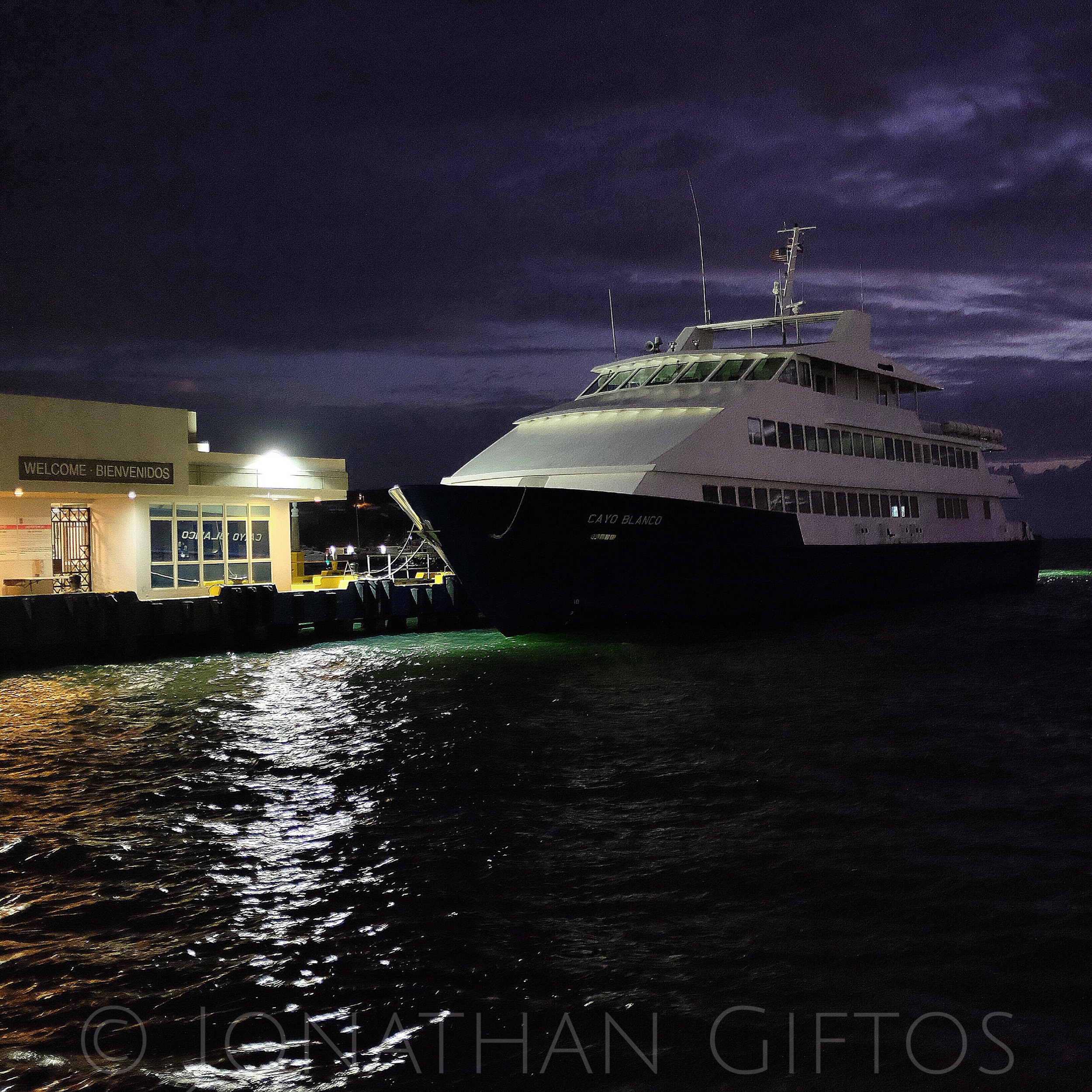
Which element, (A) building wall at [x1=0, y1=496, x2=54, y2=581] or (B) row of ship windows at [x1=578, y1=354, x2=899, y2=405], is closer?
(A) building wall at [x1=0, y1=496, x2=54, y2=581]

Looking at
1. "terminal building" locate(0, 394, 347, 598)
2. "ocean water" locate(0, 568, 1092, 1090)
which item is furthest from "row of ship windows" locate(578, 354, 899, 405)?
"ocean water" locate(0, 568, 1092, 1090)

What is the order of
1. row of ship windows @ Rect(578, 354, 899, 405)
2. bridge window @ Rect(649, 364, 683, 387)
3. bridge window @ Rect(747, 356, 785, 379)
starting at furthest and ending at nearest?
bridge window @ Rect(649, 364, 683, 387) < row of ship windows @ Rect(578, 354, 899, 405) < bridge window @ Rect(747, 356, 785, 379)

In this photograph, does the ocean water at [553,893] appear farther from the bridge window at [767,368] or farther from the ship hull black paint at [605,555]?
the bridge window at [767,368]

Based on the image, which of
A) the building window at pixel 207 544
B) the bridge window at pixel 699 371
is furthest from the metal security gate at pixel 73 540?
the bridge window at pixel 699 371

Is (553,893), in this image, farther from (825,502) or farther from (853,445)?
(853,445)

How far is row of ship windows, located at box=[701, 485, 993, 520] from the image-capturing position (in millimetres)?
24234

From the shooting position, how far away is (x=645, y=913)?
6949 mm

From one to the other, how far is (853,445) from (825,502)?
2937 mm

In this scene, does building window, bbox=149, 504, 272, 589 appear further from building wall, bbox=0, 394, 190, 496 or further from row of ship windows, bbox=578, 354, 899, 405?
row of ship windows, bbox=578, 354, 899, 405

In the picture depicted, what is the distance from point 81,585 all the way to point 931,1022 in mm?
26032

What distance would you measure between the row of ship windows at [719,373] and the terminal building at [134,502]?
10528mm

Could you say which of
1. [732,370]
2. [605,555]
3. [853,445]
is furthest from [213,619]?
[853,445]

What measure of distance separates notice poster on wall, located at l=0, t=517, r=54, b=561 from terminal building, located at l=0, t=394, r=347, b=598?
0.09 ft

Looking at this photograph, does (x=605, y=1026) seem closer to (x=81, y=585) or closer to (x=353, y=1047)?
(x=353, y=1047)
